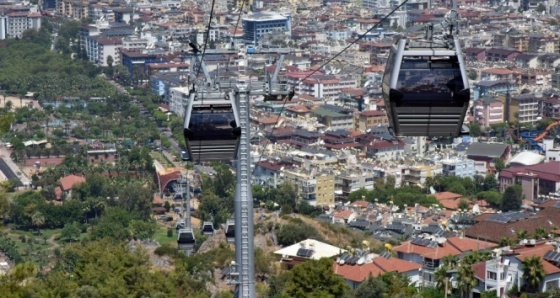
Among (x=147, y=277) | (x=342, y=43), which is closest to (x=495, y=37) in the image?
(x=342, y=43)

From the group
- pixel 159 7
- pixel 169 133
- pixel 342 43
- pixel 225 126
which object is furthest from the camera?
pixel 159 7

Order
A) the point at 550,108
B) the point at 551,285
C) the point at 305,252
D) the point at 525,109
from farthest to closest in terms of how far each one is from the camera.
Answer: the point at 550,108, the point at 525,109, the point at 305,252, the point at 551,285

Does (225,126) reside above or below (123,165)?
above

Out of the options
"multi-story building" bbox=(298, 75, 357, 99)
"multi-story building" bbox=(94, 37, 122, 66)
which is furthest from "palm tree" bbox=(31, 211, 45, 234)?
"multi-story building" bbox=(94, 37, 122, 66)

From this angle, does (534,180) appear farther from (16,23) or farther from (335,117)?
(16,23)

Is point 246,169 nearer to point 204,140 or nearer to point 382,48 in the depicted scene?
point 204,140

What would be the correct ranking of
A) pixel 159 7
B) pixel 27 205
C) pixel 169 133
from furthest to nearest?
pixel 159 7 → pixel 169 133 → pixel 27 205

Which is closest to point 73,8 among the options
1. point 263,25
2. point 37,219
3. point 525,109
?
point 263,25

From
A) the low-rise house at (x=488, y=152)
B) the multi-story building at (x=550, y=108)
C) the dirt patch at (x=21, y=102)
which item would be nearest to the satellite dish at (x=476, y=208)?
the low-rise house at (x=488, y=152)
